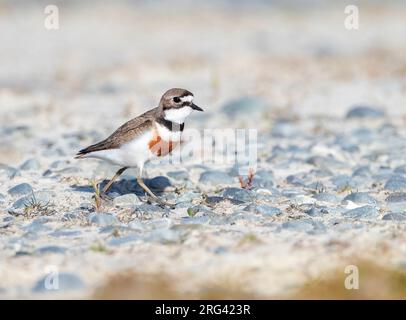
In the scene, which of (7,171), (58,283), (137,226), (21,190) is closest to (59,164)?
(7,171)

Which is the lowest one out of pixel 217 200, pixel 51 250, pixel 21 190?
pixel 51 250

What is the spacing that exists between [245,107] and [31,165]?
420 cm

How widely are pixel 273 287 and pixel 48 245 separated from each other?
1.76 m

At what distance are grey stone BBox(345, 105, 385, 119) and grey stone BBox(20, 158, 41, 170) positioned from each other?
468cm

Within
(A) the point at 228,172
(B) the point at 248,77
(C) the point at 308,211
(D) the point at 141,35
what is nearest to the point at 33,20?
(D) the point at 141,35

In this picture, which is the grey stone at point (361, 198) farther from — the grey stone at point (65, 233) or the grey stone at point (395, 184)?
the grey stone at point (65, 233)

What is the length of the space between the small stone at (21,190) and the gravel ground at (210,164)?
3cm

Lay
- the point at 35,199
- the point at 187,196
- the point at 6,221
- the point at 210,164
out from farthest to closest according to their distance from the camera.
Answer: the point at 210,164, the point at 187,196, the point at 35,199, the point at 6,221

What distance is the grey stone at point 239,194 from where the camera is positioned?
7.29 m

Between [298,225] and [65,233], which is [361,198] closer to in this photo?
[298,225]

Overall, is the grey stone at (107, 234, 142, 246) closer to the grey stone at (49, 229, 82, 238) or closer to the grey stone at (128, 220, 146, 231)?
the grey stone at (128, 220, 146, 231)

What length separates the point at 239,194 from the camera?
24.3ft

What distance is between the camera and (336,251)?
5.49 metres

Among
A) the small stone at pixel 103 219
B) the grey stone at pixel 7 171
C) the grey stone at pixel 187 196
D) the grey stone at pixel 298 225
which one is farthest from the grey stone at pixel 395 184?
the grey stone at pixel 7 171
